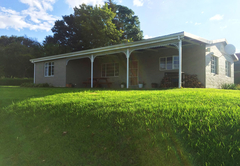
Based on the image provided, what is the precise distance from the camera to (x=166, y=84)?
11094 mm

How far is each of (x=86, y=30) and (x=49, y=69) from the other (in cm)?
815

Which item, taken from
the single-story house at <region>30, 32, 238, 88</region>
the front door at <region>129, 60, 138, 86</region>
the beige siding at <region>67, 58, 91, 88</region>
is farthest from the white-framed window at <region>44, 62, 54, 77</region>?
the front door at <region>129, 60, 138, 86</region>

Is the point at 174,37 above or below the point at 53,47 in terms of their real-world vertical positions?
below

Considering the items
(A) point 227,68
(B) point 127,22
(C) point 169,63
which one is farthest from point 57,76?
(B) point 127,22

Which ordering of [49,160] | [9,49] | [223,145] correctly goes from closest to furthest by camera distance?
[223,145] → [49,160] → [9,49]

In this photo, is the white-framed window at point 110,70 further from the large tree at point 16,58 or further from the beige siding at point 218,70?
the large tree at point 16,58

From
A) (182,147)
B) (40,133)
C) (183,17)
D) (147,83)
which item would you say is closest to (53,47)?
(147,83)

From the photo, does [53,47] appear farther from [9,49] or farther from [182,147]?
[182,147]

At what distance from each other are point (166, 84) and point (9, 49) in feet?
93.8

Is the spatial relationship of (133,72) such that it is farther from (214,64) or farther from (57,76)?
(57,76)

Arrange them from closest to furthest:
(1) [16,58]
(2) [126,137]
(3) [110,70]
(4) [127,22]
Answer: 1. (2) [126,137]
2. (3) [110,70]
3. (4) [127,22]
4. (1) [16,58]

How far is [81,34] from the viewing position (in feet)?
84.9

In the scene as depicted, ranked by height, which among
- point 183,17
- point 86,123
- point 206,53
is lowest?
point 86,123

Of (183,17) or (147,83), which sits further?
(147,83)
